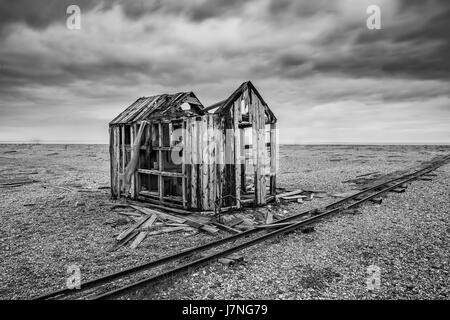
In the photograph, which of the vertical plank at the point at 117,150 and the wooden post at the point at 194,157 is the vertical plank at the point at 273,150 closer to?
the wooden post at the point at 194,157

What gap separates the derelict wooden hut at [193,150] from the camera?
32.2ft

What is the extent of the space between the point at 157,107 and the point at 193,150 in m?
3.59

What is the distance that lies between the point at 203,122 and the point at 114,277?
19.7 feet

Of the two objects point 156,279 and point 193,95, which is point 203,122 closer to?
point 193,95

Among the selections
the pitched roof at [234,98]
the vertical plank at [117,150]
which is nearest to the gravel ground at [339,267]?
the pitched roof at [234,98]

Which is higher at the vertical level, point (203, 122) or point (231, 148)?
point (203, 122)

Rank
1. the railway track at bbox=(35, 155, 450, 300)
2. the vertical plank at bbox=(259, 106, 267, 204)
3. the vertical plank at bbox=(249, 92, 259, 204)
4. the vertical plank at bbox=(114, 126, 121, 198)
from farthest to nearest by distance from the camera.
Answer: the vertical plank at bbox=(114, 126, 121, 198), the vertical plank at bbox=(259, 106, 267, 204), the vertical plank at bbox=(249, 92, 259, 204), the railway track at bbox=(35, 155, 450, 300)

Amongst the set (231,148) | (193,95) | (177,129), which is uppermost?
(193,95)

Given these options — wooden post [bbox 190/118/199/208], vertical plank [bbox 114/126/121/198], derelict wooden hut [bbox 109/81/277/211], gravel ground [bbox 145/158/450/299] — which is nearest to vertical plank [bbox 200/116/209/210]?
derelict wooden hut [bbox 109/81/277/211]

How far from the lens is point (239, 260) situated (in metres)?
5.98

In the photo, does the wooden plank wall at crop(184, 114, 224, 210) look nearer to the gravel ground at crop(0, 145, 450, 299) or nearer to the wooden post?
the wooden post

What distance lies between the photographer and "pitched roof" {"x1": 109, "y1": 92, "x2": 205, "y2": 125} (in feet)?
38.0

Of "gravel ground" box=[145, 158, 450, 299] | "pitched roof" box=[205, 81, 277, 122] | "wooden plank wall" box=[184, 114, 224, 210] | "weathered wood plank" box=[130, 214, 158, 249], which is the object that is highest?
"pitched roof" box=[205, 81, 277, 122]
